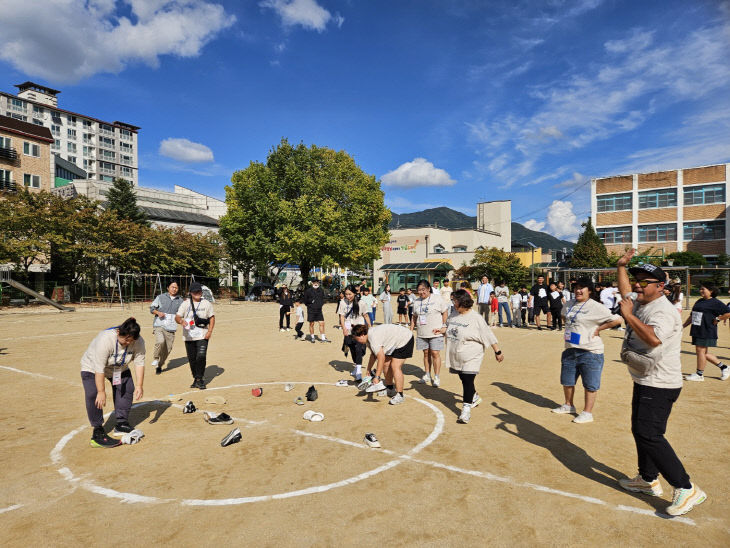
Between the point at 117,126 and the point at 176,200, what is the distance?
45.6 metres

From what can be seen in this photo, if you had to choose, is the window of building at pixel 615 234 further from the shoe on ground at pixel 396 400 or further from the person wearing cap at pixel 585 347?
the shoe on ground at pixel 396 400

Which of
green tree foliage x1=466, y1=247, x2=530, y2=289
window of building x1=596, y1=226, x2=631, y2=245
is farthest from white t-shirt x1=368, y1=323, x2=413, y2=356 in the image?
window of building x1=596, y1=226, x2=631, y2=245

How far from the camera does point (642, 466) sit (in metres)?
4.31

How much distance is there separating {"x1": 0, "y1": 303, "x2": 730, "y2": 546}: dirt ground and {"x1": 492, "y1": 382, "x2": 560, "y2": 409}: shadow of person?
7 centimetres

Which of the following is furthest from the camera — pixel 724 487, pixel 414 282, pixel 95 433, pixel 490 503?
pixel 414 282

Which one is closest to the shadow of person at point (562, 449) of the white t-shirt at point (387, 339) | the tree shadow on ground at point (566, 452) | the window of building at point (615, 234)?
the tree shadow on ground at point (566, 452)

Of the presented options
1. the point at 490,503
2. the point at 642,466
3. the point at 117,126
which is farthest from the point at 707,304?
the point at 117,126

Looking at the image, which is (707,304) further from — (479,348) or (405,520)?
(405,520)

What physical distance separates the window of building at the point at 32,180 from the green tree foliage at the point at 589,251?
5791 centimetres

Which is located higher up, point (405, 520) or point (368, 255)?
point (368, 255)

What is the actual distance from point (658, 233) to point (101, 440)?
203 ft

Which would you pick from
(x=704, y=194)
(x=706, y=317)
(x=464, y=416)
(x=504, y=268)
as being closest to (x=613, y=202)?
(x=704, y=194)

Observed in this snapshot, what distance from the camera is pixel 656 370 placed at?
160 inches

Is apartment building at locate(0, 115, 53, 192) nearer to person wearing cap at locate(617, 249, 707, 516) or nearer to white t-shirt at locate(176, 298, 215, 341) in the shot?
white t-shirt at locate(176, 298, 215, 341)
